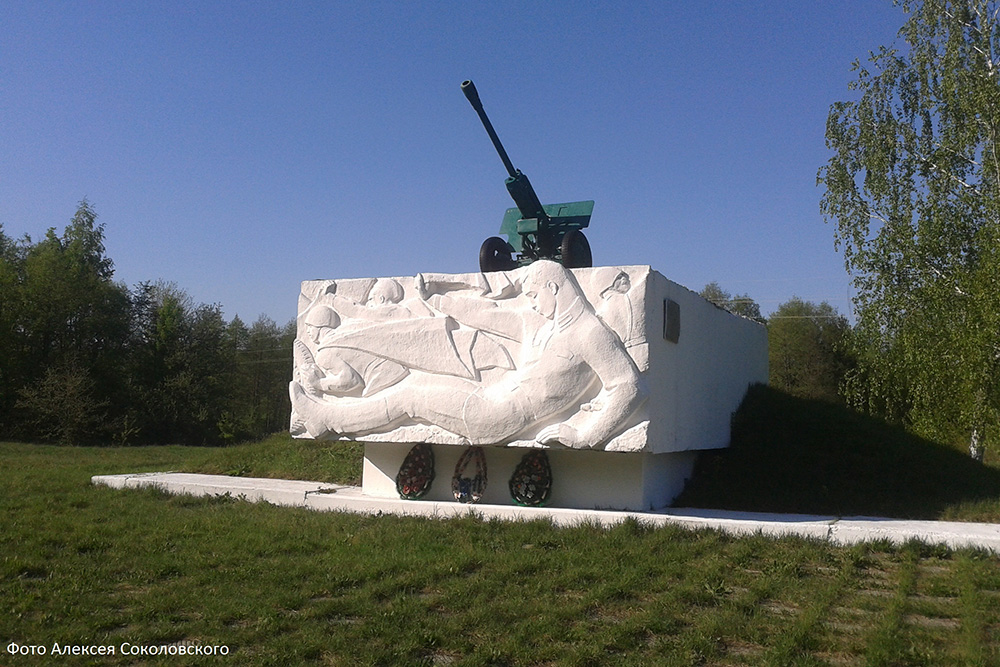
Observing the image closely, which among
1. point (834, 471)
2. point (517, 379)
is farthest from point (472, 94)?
point (834, 471)

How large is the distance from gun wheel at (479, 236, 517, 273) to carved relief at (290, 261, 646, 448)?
7.67ft

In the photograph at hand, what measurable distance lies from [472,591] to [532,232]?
25.5 feet

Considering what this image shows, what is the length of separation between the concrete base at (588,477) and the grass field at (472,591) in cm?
106

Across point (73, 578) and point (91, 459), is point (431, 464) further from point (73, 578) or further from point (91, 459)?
point (91, 459)

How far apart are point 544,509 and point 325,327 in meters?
3.88

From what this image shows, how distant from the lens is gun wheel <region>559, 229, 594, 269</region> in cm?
1192

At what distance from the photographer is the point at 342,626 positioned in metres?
5.15

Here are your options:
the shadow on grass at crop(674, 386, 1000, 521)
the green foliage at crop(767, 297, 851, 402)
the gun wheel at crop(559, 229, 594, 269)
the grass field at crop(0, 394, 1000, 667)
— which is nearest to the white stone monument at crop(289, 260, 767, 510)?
the shadow on grass at crop(674, 386, 1000, 521)

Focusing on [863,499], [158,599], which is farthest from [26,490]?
[863,499]

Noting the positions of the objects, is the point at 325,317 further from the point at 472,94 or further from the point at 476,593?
the point at 476,593

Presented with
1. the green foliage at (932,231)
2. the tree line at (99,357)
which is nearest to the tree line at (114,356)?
the tree line at (99,357)

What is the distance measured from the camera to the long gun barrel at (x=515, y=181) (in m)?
11.3

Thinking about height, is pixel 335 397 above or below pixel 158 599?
above

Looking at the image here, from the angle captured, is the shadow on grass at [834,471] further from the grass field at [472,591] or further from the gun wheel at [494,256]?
the gun wheel at [494,256]
